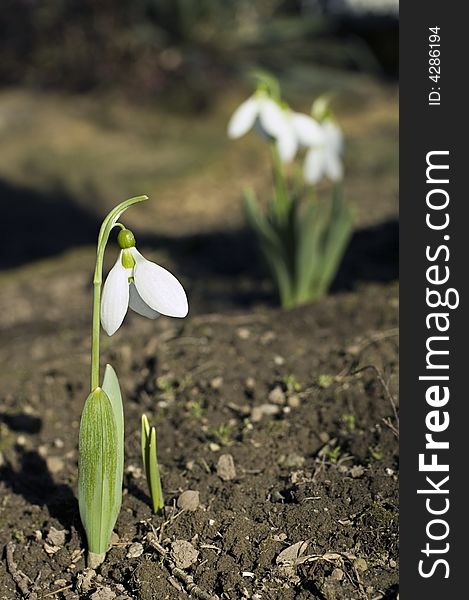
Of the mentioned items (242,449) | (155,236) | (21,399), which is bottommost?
(242,449)

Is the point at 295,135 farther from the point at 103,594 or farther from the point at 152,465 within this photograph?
the point at 103,594

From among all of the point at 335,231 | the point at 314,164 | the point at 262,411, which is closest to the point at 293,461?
the point at 262,411

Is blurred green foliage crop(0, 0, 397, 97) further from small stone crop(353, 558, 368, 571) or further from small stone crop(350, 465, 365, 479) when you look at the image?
small stone crop(353, 558, 368, 571)

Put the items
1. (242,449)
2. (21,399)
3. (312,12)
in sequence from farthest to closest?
(312,12) < (21,399) < (242,449)

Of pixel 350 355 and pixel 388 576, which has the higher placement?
pixel 350 355

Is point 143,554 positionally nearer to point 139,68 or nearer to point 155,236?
point 155,236

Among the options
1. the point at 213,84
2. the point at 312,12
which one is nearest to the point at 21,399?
the point at 213,84
